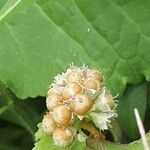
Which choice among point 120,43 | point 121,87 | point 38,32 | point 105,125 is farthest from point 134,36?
point 105,125

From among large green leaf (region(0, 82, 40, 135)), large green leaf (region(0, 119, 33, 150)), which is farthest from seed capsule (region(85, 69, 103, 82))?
large green leaf (region(0, 119, 33, 150))

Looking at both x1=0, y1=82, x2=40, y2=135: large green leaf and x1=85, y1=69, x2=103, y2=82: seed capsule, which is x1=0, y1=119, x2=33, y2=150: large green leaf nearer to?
x1=0, y1=82, x2=40, y2=135: large green leaf

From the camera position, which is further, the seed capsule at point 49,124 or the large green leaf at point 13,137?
the large green leaf at point 13,137

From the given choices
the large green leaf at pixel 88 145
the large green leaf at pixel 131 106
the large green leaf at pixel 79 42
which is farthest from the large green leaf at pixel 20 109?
the large green leaf at pixel 88 145

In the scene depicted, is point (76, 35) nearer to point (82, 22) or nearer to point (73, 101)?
point (82, 22)

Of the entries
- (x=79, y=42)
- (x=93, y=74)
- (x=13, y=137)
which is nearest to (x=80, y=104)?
(x=93, y=74)

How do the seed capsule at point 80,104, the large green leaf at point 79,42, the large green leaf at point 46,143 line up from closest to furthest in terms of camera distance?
the seed capsule at point 80,104, the large green leaf at point 46,143, the large green leaf at point 79,42

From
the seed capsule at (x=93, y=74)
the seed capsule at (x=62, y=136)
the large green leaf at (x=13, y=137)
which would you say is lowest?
the large green leaf at (x=13, y=137)

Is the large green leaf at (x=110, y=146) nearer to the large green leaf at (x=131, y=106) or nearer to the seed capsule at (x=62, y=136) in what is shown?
the seed capsule at (x=62, y=136)

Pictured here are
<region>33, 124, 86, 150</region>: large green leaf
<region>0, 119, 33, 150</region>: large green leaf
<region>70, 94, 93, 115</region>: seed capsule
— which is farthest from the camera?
<region>0, 119, 33, 150</region>: large green leaf
